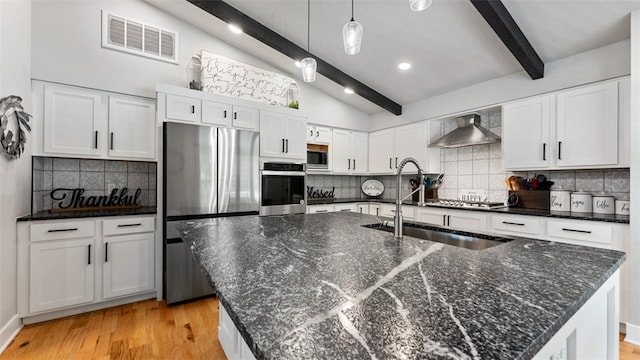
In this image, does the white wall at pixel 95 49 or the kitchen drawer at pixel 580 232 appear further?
the white wall at pixel 95 49

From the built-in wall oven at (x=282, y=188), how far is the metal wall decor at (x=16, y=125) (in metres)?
2.02

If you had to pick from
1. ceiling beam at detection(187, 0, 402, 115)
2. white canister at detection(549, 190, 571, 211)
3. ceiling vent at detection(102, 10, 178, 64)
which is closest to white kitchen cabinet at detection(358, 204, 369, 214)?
ceiling beam at detection(187, 0, 402, 115)

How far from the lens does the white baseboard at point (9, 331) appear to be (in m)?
1.91

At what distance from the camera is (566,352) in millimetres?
778

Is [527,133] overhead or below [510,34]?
below

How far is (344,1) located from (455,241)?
2.34 meters

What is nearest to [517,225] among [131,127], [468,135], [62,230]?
[468,135]

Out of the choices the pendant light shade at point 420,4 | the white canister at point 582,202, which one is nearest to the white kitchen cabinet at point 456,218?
the white canister at point 582,202

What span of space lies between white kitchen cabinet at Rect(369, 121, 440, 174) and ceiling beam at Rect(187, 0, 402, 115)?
0.39 metres

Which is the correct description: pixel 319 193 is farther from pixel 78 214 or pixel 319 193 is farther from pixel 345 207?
pixel 78 214

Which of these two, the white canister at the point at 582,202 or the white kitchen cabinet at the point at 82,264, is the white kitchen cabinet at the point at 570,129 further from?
the white kitchen cabinet at the point at 82,264

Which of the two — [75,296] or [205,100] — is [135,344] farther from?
[205,100]

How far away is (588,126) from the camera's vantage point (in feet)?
8.11

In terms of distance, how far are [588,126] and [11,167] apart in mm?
4944
